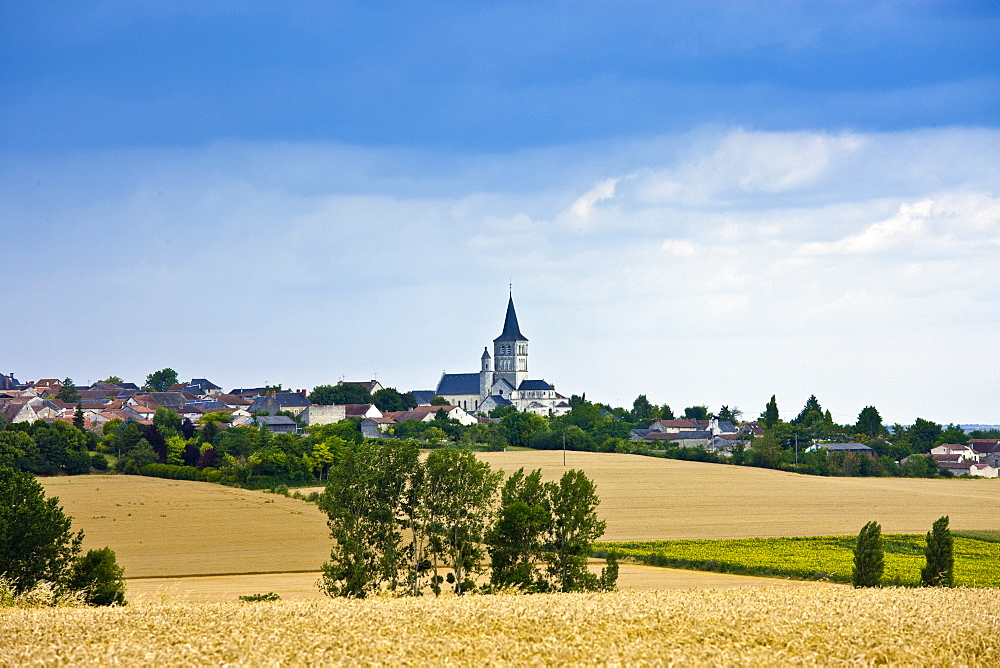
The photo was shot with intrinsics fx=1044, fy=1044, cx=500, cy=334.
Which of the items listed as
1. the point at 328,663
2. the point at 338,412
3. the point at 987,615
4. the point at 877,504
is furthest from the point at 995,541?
the point at 338,412

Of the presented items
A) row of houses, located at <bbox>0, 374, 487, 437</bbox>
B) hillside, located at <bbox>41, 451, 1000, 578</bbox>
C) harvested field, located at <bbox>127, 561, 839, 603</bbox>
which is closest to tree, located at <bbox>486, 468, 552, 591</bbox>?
harvested field, located at <bbox>127, 561, 839, 603</bbox>

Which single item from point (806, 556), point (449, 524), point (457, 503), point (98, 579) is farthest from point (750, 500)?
point (98, 579)

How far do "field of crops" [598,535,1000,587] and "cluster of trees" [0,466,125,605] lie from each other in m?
29.9

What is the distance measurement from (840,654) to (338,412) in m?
169

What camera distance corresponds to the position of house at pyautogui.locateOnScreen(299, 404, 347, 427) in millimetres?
175250

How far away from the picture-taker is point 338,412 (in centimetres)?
18062

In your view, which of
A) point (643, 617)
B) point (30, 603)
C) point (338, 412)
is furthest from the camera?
point (338, 412)

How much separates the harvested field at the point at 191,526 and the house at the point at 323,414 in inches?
3296

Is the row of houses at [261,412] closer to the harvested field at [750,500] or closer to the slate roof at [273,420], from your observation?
the slate roof at [273,420]

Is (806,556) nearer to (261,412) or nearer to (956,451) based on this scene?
(956,451)

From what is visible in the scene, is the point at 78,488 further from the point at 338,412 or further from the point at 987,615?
the point at 338,412

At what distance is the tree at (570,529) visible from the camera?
3553 centimetres

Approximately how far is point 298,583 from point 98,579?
1538 cm

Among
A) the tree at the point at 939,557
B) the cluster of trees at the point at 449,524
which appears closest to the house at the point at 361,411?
the cluster of trees at the point at 449,524
